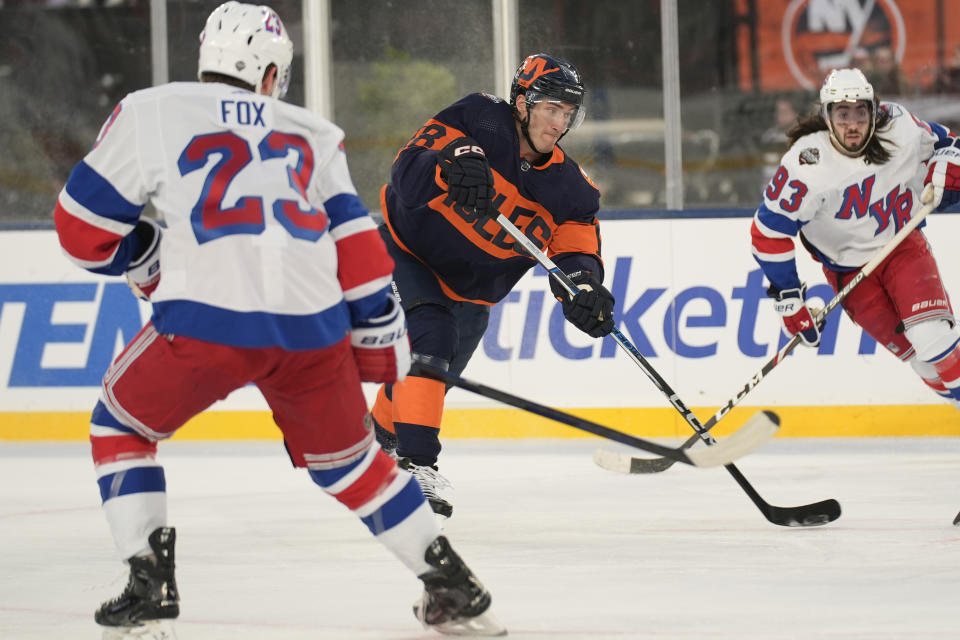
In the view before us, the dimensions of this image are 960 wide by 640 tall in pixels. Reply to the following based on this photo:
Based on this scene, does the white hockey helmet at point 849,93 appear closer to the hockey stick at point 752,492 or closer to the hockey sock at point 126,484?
the hockey stick at point 752,492

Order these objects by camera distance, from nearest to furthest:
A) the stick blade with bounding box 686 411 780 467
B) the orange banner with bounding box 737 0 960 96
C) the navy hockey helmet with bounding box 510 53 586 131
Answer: the stick blade with bounding box 686 411 780 467
the navy hockey helmet with bounding box 510 53 586 131
the orange banner with bounding box 737 0 960 96

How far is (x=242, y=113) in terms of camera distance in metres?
2.06

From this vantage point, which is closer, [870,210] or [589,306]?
[589,306]

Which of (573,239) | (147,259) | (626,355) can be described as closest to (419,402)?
(573,239)

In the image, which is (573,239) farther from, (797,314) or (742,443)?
(742,443)

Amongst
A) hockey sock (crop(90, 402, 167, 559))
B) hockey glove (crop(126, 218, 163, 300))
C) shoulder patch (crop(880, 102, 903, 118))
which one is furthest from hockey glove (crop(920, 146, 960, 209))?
hockey sock (crop(90, 402, 167, 559))

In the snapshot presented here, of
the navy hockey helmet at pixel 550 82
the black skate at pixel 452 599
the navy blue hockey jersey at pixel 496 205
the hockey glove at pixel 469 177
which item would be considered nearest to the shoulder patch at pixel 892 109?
the navy blue hockey jersey at pixel 496 205

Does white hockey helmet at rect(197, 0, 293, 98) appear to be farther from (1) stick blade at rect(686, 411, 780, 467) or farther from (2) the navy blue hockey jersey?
(2) the navy blue hockey jersey

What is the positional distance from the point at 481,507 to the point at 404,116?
3.19m

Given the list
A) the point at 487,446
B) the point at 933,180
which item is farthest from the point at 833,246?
the point at 487,446

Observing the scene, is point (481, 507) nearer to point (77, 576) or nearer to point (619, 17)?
point (77, 576)

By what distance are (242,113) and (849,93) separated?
2095 millimetres

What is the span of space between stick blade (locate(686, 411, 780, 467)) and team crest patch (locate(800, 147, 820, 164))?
4.60 ft

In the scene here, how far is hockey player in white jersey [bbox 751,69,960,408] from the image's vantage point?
12.1 feet
